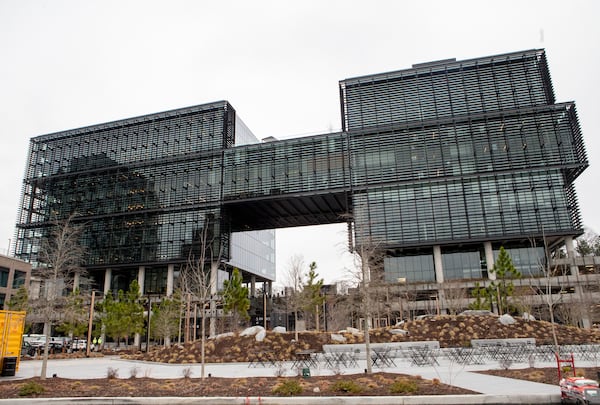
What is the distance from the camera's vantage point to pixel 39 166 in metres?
79.3

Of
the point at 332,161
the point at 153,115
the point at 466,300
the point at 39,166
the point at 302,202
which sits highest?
the point at 153,115

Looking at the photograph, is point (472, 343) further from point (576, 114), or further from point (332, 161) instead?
point (576, 114)

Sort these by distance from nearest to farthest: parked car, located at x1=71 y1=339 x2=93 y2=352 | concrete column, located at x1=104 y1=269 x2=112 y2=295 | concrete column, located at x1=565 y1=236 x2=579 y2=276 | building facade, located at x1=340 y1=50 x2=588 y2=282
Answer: parked car, located at x1=71 y1=339 x2=93 y2=352
concrete column, located at x1=565 y1=236 x2=579 y2=276
building facade, located at x1=340 y1=50 x2=588 y2=282
concrete column, located at x1=104 y1=269 x2=112 y2=295

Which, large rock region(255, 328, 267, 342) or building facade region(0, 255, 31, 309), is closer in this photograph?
large rock region(255, 328, 267, 342)

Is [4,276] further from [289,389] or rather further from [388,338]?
[289,389]

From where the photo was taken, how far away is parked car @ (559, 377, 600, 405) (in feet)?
33.3

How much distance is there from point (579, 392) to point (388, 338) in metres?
21.7

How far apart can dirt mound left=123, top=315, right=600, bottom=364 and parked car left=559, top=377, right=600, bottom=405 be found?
18484mm

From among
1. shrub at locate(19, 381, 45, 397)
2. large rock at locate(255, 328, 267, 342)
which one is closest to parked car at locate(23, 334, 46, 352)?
large rock at locate(255, 328, 267, 342)

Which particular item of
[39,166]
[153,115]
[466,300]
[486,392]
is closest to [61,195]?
[39,166]

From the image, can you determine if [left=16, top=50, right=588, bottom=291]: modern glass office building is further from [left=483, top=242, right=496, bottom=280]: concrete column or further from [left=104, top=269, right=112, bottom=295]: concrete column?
[left=104, top=269, right=112, bottom=295]: concrete column

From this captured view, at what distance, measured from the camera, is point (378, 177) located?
5997cm

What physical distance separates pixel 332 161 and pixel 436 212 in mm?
16540

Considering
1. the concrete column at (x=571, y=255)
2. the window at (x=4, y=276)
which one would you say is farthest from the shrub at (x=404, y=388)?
the window at (x=4, y=276)
